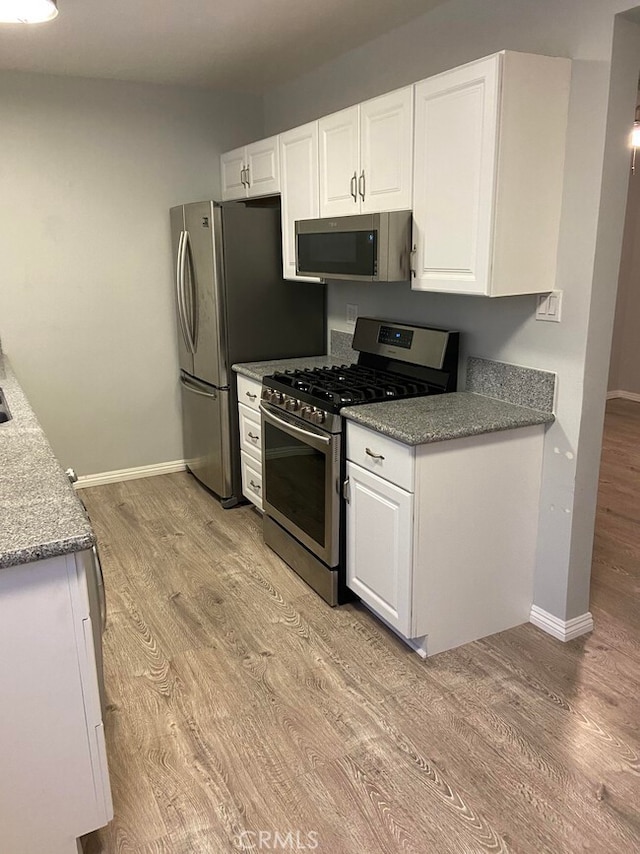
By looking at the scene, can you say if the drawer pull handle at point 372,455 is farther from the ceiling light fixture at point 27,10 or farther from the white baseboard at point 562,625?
the ceiling light fixture at point 27,10

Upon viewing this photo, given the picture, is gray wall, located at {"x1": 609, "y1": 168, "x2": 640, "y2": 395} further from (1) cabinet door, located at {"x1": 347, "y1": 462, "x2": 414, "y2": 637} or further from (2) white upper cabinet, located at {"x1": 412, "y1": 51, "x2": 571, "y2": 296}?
(1) cabinet door, located at {"x1": 347, "y1": 462, "x2": 414, "y2": 637}

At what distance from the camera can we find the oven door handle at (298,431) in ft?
8.87

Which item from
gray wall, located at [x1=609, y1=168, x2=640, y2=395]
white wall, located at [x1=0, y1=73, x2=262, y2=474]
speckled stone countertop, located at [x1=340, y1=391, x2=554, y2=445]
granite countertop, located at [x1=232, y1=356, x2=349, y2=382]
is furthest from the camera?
gray wall, located at [x1=609, y1=168, x2=640, y2=395]

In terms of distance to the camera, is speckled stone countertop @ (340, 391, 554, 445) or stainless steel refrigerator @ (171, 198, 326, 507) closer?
speckled stone countertop @ (340, 391, 554, 445)

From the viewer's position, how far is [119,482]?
4367mm

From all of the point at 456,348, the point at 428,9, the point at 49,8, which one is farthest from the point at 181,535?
the point at 428,9

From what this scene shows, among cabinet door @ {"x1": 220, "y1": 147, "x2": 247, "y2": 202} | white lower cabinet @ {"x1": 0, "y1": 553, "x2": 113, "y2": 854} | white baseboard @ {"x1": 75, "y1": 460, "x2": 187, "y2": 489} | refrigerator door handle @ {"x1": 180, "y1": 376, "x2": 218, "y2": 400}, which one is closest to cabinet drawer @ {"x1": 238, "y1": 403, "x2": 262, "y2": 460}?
refrigerator door handle @ {"x1": 180, "y1": 376, "x2": 218, "y2": 400}

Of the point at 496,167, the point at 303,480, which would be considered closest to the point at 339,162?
the point at 496,167

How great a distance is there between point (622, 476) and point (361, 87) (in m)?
2.91

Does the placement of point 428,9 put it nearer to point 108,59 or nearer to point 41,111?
point 108,59

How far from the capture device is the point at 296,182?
3.31 meters

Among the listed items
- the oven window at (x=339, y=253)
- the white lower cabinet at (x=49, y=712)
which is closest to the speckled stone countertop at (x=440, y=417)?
the oven window at (x=339, y=253)

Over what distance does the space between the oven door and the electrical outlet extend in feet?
2.97

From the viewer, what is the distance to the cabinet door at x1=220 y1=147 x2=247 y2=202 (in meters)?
3.90
